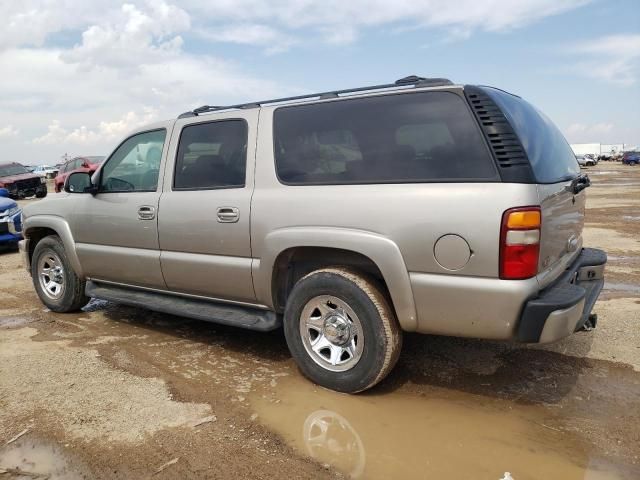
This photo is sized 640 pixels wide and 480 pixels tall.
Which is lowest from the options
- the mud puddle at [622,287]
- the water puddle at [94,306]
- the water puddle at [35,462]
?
the water puddle at [35,462]

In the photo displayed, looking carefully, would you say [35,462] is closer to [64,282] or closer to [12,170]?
[64,282]

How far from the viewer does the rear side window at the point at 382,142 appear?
3.02 metres

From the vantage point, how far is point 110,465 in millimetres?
2734

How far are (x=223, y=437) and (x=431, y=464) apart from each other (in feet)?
3.83

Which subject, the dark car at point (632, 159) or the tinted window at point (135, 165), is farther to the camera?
the dark car at point (632, 159)

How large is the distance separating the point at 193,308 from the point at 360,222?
1.75 metres

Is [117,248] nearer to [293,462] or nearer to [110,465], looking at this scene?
[110,465]

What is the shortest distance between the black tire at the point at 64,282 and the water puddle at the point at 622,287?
573 centimetres

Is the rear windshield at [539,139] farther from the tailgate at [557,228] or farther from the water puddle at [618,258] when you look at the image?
the water puddle at [618,258]

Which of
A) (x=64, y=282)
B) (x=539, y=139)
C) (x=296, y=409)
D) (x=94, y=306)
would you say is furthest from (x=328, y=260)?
(x=94, y=306)

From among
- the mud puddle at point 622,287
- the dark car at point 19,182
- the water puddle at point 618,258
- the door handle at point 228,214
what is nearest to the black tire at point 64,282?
the door handle at point 228,214

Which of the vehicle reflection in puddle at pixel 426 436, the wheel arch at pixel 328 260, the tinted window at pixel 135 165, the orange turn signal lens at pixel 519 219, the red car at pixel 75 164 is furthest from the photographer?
the red car at pixel 75 164

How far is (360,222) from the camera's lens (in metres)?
3.24

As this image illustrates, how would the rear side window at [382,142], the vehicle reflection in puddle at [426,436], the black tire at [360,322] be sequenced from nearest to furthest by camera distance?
1. the vehicle reflection in puddle at [426,436]
2. the rear side window at [382,142]
3. the black tire at [360,322]
